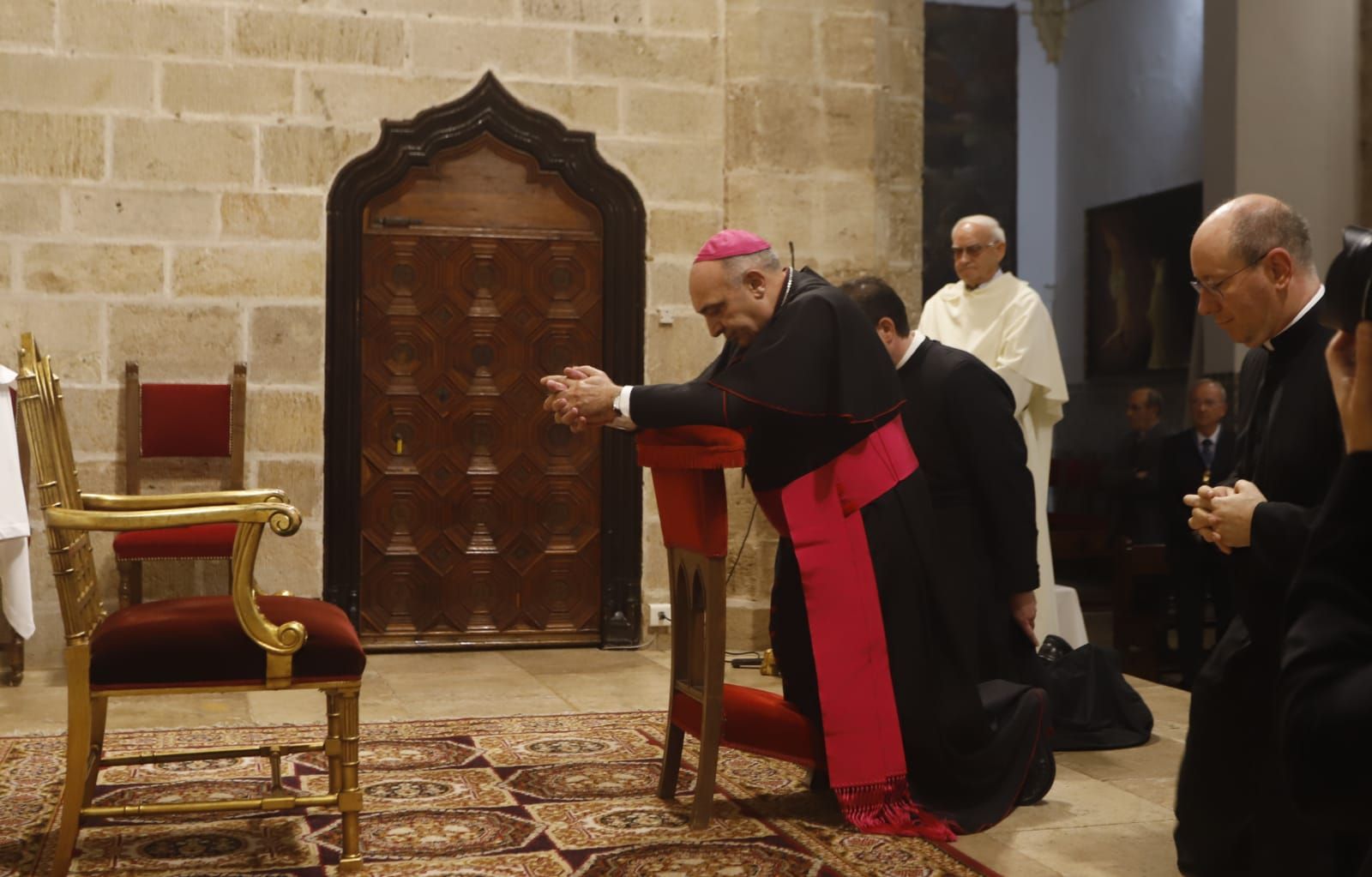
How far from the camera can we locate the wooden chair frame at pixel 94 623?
10.5ft

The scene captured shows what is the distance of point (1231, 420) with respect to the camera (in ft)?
30.2

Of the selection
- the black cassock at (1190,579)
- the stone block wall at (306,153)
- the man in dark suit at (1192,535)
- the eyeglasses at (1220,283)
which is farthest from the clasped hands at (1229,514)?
the black cassock at (1190,579)

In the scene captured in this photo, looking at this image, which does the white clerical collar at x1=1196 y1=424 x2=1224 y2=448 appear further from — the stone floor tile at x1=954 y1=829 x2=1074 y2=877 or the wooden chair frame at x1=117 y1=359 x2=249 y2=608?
the wooden chair frame at x1=117 y1=359 x2=249 y2=608

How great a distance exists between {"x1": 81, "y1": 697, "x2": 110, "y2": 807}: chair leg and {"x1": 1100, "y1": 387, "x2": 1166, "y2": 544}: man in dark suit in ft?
21.1

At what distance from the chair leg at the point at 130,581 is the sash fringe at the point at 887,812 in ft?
11.6

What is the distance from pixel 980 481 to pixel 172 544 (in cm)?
329

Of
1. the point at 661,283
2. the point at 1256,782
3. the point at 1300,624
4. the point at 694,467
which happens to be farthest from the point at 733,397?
the point at 661,283

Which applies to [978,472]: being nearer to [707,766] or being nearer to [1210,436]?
[707,766]

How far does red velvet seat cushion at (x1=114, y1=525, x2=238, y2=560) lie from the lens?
5.73 m

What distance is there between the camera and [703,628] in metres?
3.83

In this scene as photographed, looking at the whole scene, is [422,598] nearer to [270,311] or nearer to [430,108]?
[270,311]

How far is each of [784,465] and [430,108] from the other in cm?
376

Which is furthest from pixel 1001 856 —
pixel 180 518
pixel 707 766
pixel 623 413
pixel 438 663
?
pixel 438 663

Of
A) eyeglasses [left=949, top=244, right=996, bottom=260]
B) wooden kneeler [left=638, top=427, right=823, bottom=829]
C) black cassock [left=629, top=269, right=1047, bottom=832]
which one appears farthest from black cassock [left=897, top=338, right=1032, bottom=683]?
eyeglasses [left=949, top=244, right=996, bottom=260]
